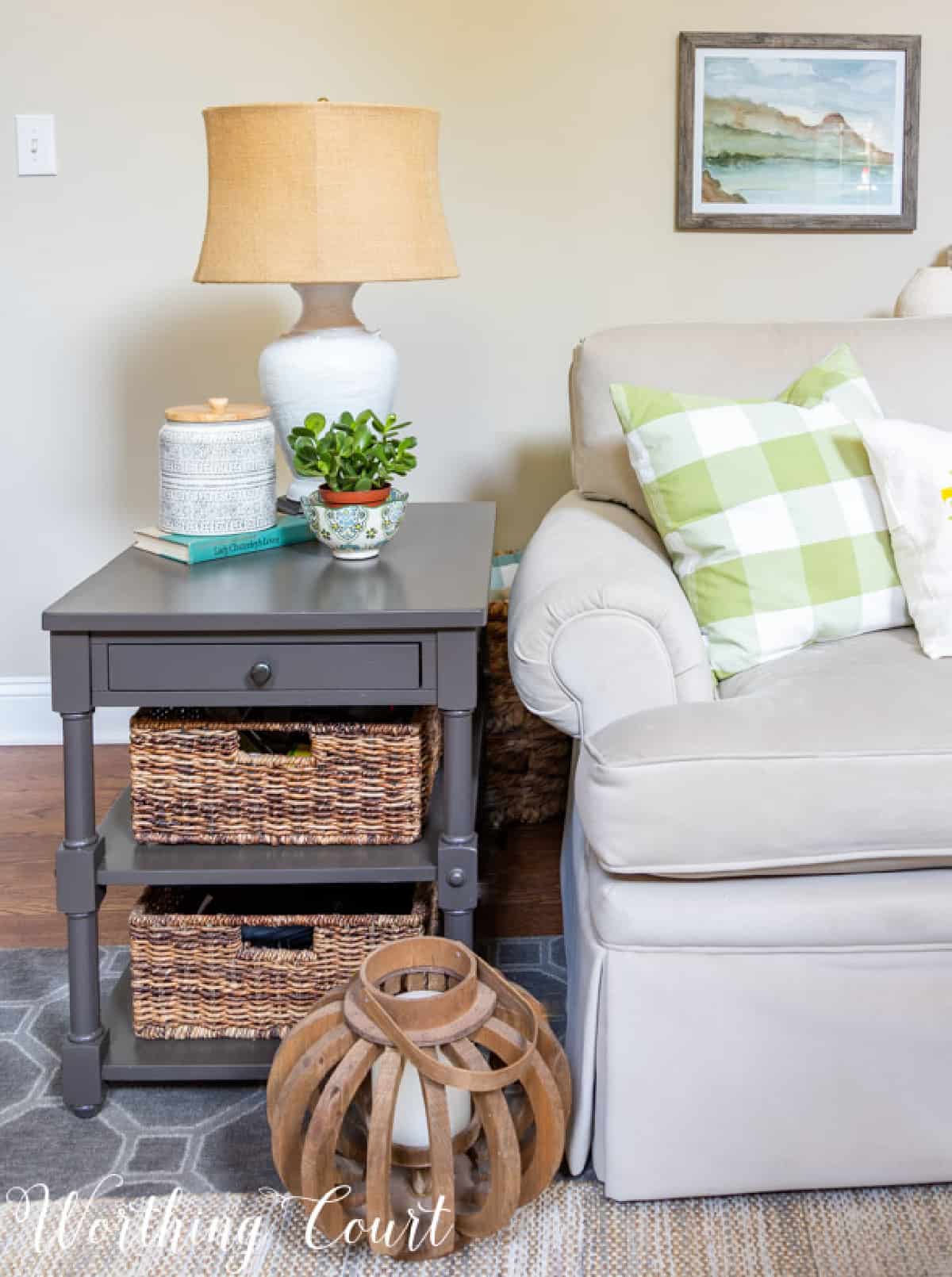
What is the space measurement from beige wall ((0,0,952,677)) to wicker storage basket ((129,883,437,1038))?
1.33 m

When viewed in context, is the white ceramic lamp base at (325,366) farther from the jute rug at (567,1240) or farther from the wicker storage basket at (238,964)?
the jute rug at (567,1240)

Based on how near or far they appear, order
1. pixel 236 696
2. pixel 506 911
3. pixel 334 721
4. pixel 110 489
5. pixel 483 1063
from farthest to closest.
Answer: pixel 110 489, pixel 506 911, pixel 334 721, pixel 236 696, pixel 483 1063

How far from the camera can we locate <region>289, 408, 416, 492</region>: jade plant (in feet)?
5.66

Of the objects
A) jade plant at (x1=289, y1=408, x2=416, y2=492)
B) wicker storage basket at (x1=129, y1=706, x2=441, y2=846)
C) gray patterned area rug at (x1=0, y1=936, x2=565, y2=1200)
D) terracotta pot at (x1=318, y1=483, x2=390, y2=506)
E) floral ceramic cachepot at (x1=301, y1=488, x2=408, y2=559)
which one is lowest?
gray patterned area rug at (x1=0, y1=936, x2=565, y2=1200)

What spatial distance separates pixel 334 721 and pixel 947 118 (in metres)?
1.84

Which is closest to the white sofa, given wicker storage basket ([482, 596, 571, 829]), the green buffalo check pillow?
the green buffalo check pillow

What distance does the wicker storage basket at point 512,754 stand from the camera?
236 cm

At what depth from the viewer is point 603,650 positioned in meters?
1.56

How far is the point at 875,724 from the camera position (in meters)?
1.45

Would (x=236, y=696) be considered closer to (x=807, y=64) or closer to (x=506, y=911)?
(x=506, y=911)

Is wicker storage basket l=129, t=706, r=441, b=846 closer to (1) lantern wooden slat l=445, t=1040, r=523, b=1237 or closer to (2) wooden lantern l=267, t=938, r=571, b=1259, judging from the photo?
(2) wooden lantern l=267, t=938, r=571, b=1259

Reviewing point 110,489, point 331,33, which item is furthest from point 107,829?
point 331,33

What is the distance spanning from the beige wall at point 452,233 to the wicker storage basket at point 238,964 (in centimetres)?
133

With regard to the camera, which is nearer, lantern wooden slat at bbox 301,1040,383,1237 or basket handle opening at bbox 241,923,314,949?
lantern wooden slat at bbox 301,1040,383,1237
